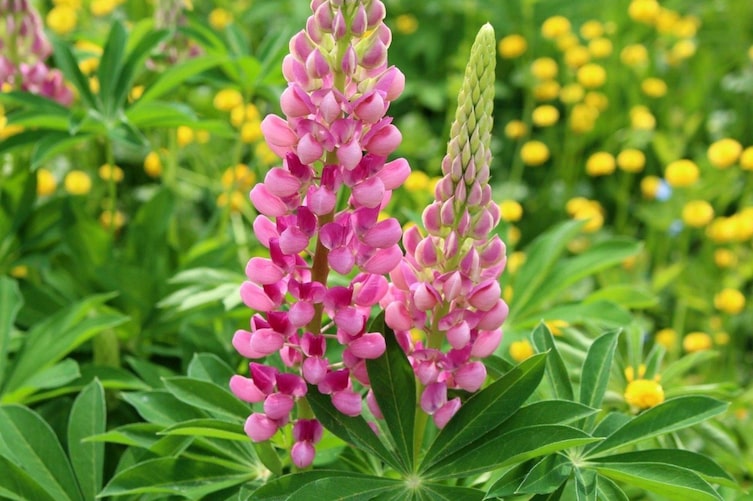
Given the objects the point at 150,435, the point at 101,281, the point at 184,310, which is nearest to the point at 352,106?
the point at 150,435

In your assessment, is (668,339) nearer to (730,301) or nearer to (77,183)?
(730,301)

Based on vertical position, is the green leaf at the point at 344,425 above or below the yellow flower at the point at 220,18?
below

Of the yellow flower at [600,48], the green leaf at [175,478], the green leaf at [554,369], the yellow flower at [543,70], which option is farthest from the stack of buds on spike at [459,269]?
the yellow flower at [600,48]

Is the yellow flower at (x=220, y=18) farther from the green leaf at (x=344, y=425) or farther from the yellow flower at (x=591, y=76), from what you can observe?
A: the green leaf at (x=344, y=425)

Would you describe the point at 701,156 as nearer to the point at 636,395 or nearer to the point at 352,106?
the point at 636,395

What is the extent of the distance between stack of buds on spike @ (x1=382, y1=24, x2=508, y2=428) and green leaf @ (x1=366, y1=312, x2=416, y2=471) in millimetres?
20

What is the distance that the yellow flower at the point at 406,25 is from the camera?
368cm

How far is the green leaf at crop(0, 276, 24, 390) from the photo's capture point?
1.62 m

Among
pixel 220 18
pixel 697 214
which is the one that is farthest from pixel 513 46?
pixel 220 18

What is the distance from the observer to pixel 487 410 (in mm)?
1168

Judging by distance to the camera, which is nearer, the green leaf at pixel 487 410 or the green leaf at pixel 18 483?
the green leaf at pixel 487 410

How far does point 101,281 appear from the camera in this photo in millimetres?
1932

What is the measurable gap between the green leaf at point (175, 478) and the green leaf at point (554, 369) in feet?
1.48

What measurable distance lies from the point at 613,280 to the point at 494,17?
55.6 inches
